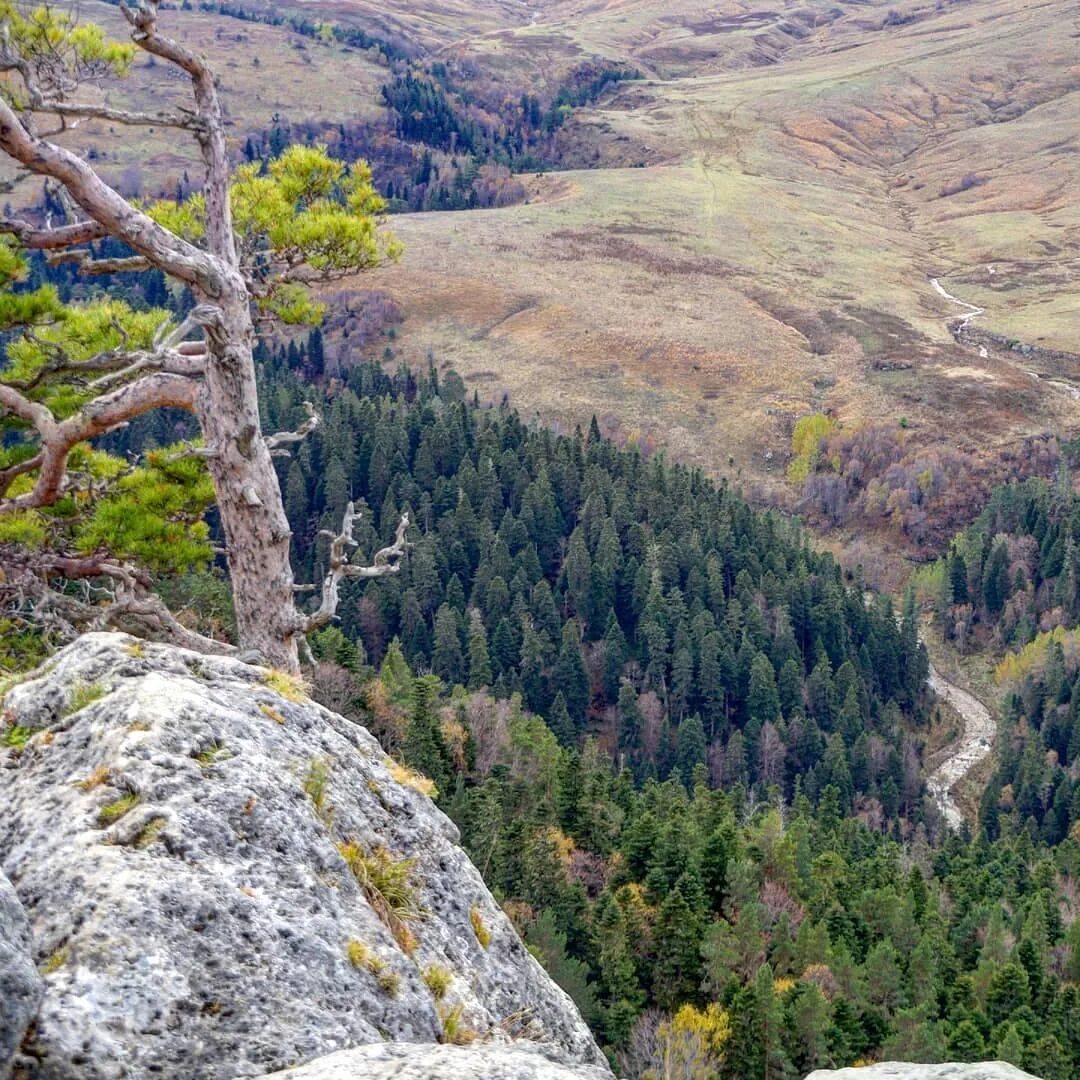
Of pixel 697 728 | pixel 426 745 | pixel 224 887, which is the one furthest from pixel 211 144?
pixel 697 728

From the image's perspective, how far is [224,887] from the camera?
8.93 m

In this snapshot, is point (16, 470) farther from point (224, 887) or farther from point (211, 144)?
point (224, 887)

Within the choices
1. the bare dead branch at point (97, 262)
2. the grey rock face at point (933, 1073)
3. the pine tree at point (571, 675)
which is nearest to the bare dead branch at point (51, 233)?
the bare dead branch at point (97, 262)

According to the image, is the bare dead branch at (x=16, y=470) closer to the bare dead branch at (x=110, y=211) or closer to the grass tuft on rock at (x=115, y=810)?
the bare dead branch at (x=110, y=211)

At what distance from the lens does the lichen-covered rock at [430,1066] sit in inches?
302

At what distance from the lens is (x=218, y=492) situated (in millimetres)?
16375

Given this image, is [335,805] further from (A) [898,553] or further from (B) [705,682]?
(A) [898,553]

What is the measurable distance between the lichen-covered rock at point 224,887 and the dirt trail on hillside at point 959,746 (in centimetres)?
12699

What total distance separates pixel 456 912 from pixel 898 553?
596 feet

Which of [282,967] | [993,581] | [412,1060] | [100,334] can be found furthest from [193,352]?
[993,581]

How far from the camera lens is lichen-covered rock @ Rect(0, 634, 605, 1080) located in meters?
8.12

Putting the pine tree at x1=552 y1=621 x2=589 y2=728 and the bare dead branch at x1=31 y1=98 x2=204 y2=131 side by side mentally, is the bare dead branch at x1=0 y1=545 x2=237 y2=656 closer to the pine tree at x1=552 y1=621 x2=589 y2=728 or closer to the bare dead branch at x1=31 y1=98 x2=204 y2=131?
the bare dead branch at x1=31 y1=98 x2=204 y2=131

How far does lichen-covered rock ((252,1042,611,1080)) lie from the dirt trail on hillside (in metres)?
129

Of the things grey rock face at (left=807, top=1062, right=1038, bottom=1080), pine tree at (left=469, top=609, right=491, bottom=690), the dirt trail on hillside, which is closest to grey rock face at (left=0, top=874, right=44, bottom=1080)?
grey rock face at (left=807, top=1062, right=1038, bottom=1080)
